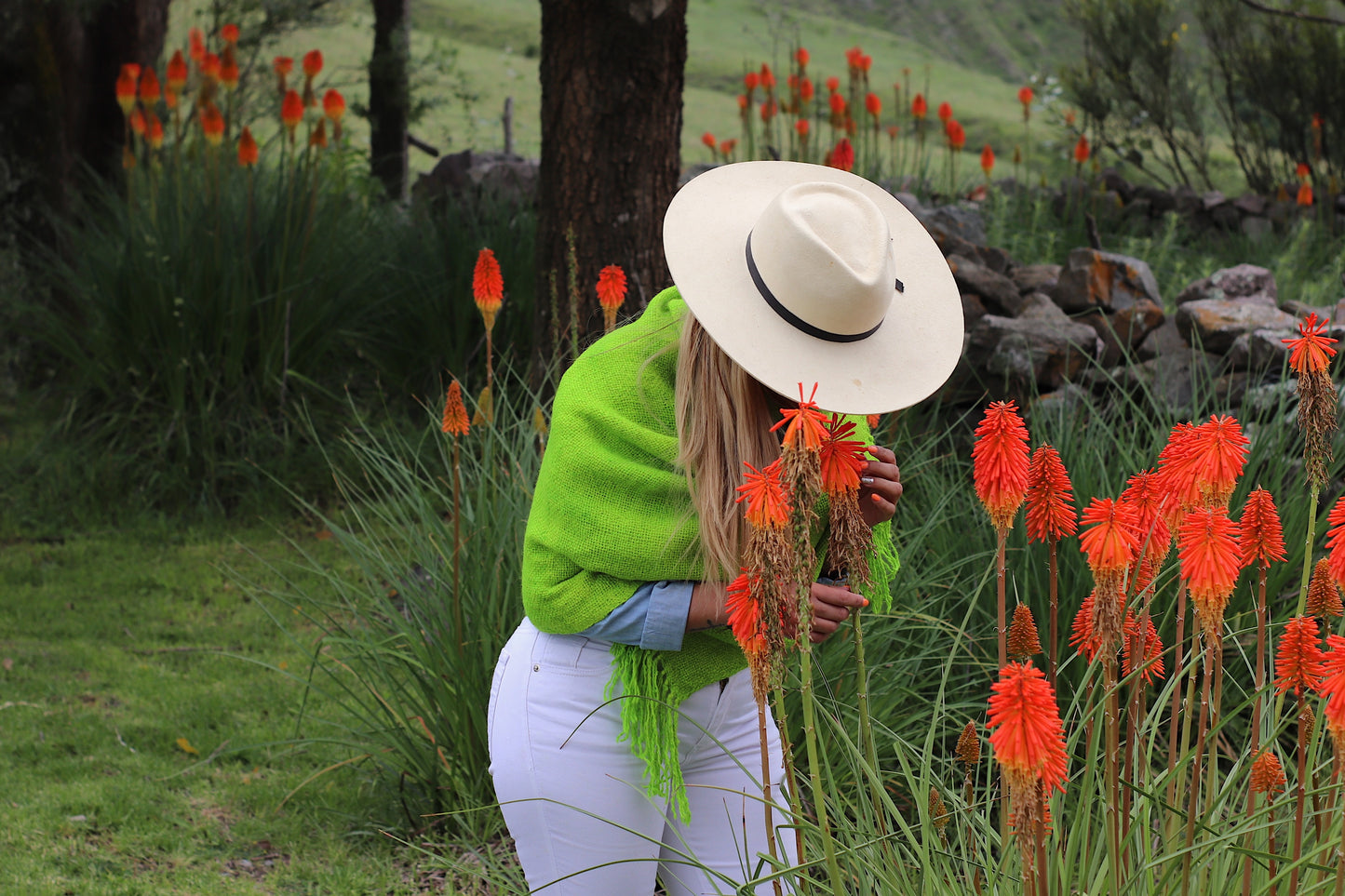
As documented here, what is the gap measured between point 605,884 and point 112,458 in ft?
14.3

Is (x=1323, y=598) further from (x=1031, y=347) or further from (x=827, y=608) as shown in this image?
(x=1031, y=347)

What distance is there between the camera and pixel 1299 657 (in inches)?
43.4

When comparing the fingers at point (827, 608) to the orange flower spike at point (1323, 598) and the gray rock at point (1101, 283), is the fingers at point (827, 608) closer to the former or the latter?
the orange flower spike at point (1323, 598)

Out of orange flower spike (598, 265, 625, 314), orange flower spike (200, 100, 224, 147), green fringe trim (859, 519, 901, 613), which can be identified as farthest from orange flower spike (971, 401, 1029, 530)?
orange flower spike (200, 100, 224, 147)

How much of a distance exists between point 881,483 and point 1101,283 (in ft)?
12.9

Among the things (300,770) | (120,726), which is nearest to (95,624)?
(120,726)

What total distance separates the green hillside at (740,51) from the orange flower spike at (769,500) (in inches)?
597

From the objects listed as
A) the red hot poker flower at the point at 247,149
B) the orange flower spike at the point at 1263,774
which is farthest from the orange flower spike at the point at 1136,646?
the red hot poker flower at the point at 247,149

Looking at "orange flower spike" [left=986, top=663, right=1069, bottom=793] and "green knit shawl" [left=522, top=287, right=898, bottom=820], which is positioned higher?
"orange flower spike" [left=986, top=663, right=1069, bottom=793]

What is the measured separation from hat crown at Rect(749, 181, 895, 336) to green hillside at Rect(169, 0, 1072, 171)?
14.6 metres

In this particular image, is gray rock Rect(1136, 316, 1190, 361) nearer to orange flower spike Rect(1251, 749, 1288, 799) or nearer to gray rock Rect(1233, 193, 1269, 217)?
orange flower spike Rect(1251, 749, 1288, 799)

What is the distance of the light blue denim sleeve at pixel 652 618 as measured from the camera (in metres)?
1.62

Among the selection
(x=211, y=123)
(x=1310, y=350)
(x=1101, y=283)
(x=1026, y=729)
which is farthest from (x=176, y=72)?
(x=1026, y=729)

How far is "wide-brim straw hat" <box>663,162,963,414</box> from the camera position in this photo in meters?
1.39
